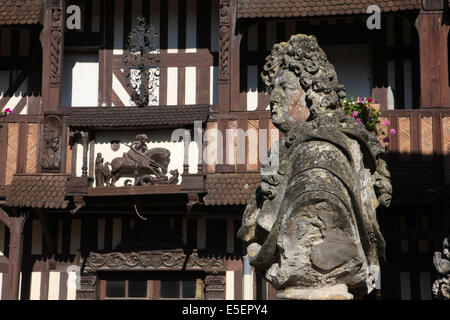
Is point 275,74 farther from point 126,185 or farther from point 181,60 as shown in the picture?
point 181,60

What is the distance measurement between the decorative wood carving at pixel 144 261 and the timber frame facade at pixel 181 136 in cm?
2

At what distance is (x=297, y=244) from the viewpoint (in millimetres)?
3367

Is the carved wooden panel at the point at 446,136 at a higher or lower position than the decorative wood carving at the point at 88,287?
higher

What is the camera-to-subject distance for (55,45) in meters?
14.8

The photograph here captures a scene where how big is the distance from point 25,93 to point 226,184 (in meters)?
4.75

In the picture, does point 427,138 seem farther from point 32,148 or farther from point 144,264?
point 32,148

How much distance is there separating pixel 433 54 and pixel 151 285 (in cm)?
639

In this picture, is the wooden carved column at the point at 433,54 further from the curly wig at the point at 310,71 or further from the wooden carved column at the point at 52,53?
the curly wig at the point at 310,71

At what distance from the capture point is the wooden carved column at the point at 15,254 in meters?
14.1

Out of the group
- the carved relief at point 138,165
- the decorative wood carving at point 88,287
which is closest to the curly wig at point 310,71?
the carved relief at point 138,165

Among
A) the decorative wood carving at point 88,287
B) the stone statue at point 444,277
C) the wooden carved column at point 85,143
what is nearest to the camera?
the stone statue at point 444,277

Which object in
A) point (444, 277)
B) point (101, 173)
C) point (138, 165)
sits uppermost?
point (138, 165)

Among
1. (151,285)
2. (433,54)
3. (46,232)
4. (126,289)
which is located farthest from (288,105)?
(126,289)

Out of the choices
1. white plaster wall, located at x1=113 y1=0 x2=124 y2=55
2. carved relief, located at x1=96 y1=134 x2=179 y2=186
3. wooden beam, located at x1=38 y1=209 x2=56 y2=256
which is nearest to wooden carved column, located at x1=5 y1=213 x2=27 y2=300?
wooden beam, located at x1=38 y1=209 x2=56 y2=256
